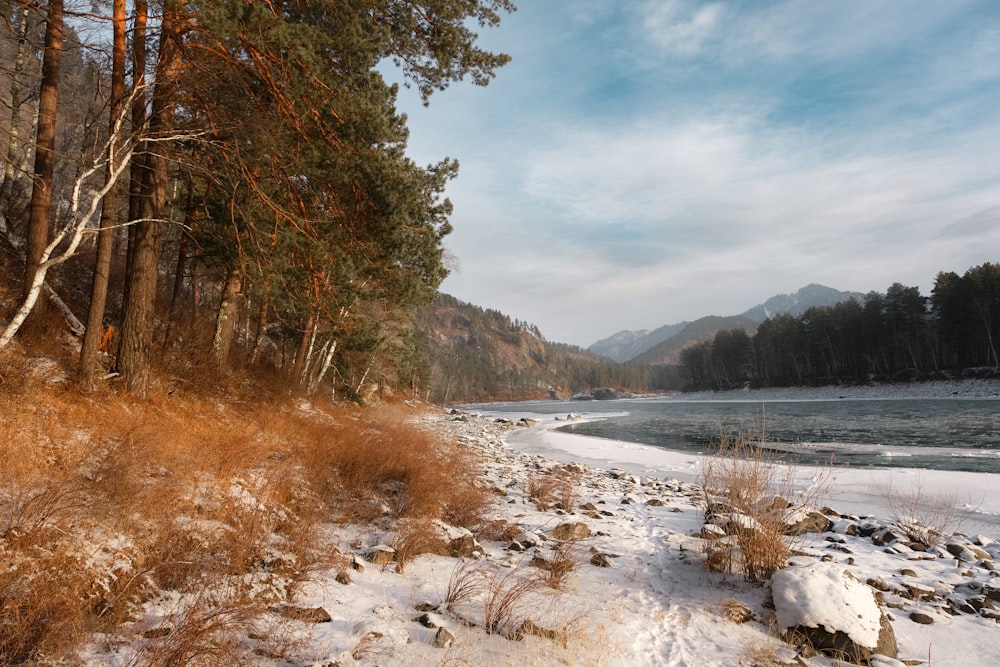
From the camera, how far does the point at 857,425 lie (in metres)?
28.2

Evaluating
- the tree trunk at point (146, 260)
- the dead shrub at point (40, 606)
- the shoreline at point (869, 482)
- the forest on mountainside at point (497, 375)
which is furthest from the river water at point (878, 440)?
the forest on mountainside at point (497, 375)

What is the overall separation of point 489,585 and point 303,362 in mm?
13967

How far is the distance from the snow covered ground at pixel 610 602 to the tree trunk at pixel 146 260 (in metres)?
4.80

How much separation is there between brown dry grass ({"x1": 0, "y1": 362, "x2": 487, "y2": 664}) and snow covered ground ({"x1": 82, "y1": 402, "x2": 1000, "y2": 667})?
0.33 metres

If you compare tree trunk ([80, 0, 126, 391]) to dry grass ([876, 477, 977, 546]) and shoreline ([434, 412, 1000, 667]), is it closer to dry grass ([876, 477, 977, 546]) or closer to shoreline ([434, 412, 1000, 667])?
shoreline ([434, 412, 1000, 667])

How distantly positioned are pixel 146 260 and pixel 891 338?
85.4 metres

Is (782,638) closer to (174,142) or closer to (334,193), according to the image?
(334,193)

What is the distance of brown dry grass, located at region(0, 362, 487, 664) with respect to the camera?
327 centimetres

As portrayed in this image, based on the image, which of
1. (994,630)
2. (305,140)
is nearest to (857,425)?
(994,630)

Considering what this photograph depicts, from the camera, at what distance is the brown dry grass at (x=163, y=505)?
10.7ft

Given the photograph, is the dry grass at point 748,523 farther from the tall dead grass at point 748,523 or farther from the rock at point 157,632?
the rock at point 157,632

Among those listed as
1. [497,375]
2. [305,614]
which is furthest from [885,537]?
[497,375]

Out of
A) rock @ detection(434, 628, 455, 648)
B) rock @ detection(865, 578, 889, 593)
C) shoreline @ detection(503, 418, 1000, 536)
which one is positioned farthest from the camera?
shoreline @ detection(503, 418, 1000, 536)

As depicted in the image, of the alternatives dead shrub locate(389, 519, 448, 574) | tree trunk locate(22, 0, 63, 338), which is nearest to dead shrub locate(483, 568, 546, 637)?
dead shrub locate(389, 519, 448, 574)
